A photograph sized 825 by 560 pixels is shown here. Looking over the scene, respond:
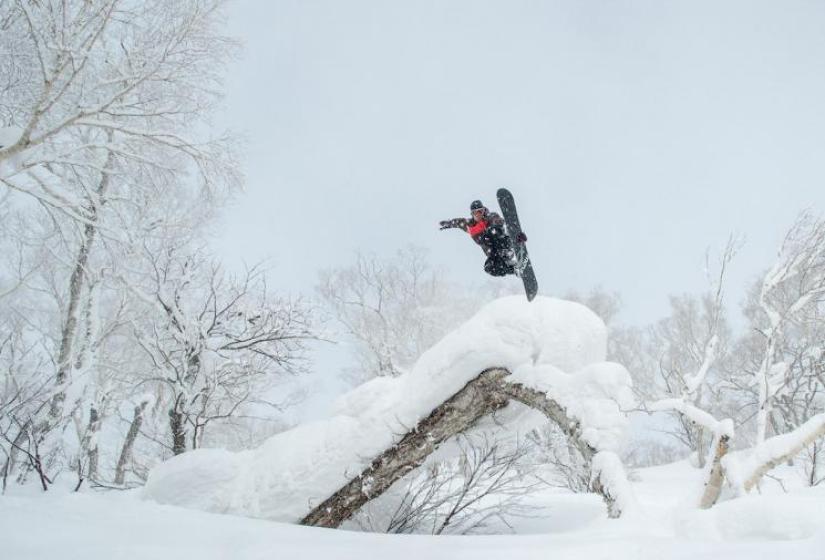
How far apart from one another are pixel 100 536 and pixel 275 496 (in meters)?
2.59

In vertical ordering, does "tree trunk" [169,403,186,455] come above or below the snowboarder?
below

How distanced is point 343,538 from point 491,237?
6455 mm

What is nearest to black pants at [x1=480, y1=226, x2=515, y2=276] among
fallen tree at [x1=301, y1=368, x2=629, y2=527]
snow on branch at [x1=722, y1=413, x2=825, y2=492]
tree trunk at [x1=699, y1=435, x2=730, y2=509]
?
fallen tree at [x1=301, y1=368, x2=629, y2=527]

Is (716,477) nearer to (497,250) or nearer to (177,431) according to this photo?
(497,250)

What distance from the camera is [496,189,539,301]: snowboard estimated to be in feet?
24.8

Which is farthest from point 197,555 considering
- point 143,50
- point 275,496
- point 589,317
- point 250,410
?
point 250,410

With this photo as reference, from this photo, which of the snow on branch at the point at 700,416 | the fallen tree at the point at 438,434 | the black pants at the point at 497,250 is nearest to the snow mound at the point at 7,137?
the fallen tree at the point at 438,434

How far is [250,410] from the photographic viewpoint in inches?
536

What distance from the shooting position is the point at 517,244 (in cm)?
786

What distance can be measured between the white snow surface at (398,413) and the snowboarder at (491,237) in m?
2.89

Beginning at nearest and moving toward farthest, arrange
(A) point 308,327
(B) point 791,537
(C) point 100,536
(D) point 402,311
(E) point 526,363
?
(B) point 791,537 → (C) point 100,536 → (E) point 526,363 → (A) point 308,327 → (D) point 402,311

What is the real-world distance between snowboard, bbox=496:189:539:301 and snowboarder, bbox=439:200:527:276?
147mm

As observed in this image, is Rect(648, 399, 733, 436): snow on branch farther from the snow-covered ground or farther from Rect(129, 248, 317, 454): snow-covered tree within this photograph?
Rect(129, 248, 317, 454): snow-covered tree

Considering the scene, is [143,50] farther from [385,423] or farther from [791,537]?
[791,537]
